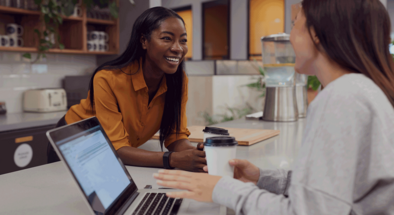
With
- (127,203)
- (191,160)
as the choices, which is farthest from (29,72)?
(127,203)

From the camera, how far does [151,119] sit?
4.65 feet

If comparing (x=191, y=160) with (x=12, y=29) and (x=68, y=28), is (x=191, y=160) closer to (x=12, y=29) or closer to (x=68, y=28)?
(x=12, y=29)

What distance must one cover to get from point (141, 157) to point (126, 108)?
271mm

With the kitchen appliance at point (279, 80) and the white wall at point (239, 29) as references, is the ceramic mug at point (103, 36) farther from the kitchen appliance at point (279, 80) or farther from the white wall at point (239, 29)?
the white wall at point (239, 29)

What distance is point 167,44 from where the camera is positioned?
1.31 meters

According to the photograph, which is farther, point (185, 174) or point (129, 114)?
point (129, 114)

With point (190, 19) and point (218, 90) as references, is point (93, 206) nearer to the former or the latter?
point (218, 90)

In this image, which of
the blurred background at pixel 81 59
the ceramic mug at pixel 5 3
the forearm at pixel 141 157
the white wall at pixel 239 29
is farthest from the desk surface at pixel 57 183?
the white wall at pixel 239 29

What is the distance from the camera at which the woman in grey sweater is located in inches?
19.5

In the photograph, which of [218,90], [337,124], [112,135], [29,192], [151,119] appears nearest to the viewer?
[337,124]

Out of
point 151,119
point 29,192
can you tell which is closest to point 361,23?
point 29,192

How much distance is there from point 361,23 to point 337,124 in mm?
189

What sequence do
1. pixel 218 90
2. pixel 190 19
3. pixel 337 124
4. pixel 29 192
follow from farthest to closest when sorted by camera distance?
pixel 190 19
pixel 218 90
pixel 29 192
pixel 337 124

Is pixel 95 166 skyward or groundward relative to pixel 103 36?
groundward
